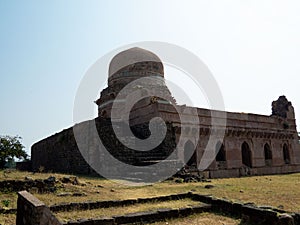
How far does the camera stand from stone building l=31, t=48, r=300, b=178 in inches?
607

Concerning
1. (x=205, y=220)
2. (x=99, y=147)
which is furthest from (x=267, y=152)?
(x=205, y=220)

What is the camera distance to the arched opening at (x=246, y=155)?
22356mm

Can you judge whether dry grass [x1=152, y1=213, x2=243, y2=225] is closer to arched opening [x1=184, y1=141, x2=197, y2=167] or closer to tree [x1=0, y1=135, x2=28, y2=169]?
arched opening [x1=184, y1=141, x2=197, y2=167]

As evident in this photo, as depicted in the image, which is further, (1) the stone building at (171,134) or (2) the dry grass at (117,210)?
(1) the stone building at (171,134)

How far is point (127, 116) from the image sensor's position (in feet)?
69.6

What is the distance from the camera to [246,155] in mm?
22641

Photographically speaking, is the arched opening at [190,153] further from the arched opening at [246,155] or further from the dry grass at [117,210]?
the dry grass at [117,210]

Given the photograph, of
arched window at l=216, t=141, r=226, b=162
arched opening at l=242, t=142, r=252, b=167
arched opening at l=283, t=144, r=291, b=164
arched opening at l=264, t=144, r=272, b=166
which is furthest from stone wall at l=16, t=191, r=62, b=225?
arched opening at l=283, t=144, r=291, b=164

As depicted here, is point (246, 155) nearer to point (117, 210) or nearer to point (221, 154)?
point (221, 154)

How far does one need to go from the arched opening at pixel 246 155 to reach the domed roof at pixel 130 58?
10.6m

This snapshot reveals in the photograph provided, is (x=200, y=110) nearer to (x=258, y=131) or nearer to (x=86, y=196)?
(x=258, y=131)

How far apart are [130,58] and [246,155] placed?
12.8 meters

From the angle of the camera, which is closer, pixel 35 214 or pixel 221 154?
pixel 35 214

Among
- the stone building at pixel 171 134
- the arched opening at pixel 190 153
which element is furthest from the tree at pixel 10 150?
the arched opening at pixel 190 153
